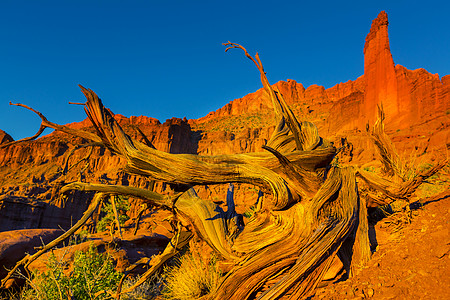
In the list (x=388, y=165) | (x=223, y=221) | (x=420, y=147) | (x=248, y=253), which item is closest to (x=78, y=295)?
(x=223, y=221)

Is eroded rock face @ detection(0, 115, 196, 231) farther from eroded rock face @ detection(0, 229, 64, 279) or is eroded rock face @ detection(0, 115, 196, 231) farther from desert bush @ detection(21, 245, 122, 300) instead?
desert bush @ detection(21, 245, 122, 300)

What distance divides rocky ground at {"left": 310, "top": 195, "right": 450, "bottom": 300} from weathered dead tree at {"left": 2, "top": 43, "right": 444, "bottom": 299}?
1.40ft

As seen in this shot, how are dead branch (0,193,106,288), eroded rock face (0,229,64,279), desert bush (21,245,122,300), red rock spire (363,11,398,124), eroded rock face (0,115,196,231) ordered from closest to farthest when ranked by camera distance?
1. dead branch (0,193,106,288)
2. desert bush (21,245,122,300)
3. eroded rock face (0,229,64,279)
4. red rock spire (363,11,398,124)
5. eroded rock face (0,115,196,231)

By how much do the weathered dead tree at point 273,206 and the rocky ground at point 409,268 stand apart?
427mm

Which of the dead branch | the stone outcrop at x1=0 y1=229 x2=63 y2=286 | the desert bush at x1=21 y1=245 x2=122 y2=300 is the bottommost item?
the desert bush at x1=21 y1=245 x2=122 y2=300

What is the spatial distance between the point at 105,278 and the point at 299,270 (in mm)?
4338

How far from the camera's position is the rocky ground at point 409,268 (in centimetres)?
288

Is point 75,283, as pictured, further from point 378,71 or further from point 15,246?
point 378,71

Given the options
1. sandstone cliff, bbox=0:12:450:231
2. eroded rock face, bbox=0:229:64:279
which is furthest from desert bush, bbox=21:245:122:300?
eroded rock face, bbox=0:229:64:279

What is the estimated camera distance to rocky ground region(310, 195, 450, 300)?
2877 mm

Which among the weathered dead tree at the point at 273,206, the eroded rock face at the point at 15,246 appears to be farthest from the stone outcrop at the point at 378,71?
the eroded rock face at the point at 15,246

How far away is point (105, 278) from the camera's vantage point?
5.73 meters

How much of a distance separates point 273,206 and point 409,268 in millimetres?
1964

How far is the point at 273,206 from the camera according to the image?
442cm
